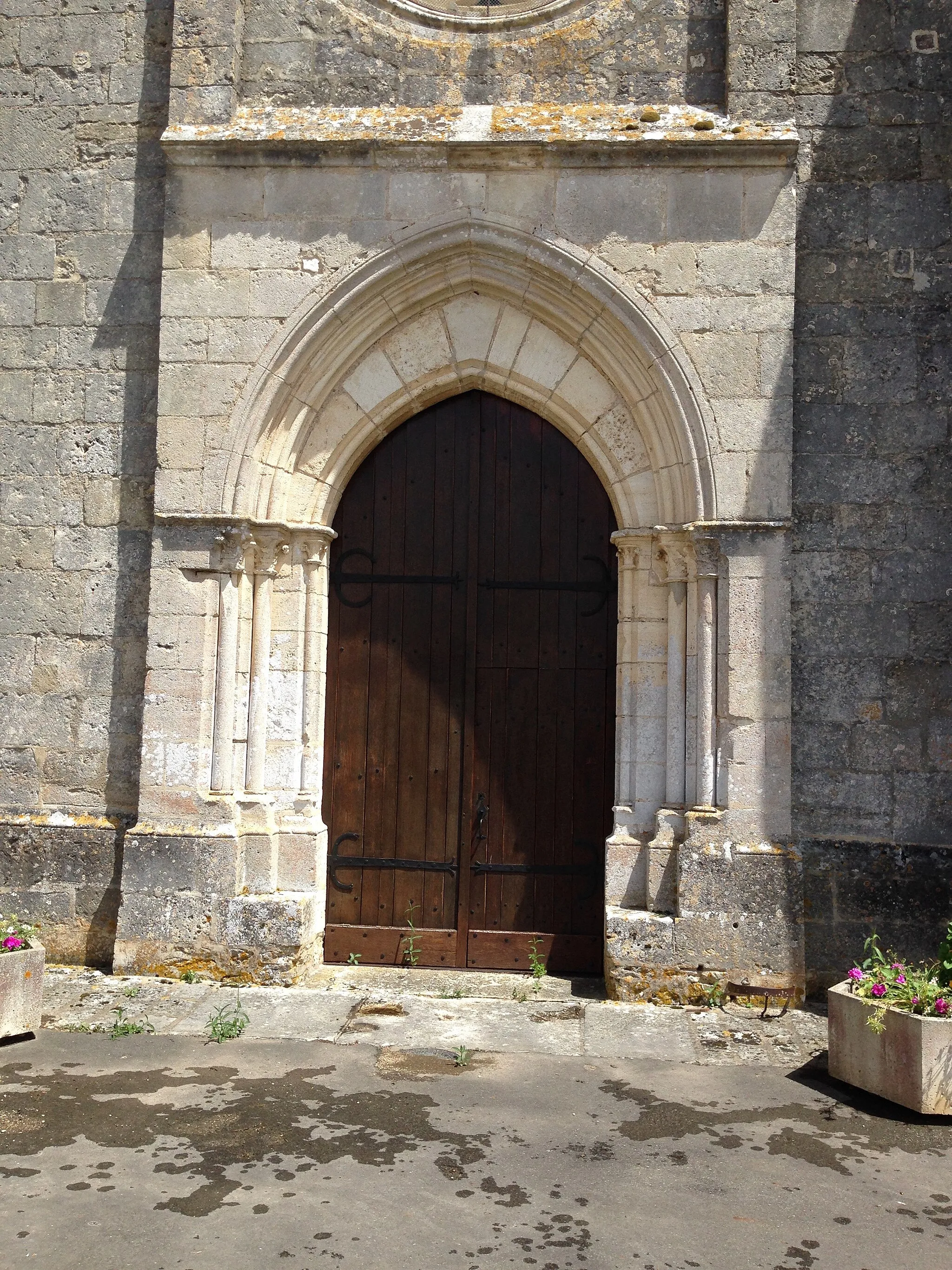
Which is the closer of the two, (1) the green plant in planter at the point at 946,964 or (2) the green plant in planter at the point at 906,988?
(2) the green plant in planter at the point at 906,988

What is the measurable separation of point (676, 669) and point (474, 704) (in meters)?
0.99

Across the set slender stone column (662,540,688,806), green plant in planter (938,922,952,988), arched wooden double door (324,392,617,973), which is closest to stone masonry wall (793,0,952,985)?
slender stone column (662,540,688,806)

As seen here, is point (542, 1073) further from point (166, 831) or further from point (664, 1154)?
point (166, 831)

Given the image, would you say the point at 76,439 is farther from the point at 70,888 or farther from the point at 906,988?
the point at 906,988

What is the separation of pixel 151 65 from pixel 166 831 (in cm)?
374

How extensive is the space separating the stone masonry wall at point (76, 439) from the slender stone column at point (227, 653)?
0.45 metres

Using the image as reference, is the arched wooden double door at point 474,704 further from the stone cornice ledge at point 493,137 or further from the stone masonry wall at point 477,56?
the stone masonry wall at point 477,56

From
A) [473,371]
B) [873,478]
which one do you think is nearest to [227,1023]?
[473,371]

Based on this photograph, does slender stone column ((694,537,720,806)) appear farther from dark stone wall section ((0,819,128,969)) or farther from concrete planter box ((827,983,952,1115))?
dark stone wall section ((0,819,128,969))

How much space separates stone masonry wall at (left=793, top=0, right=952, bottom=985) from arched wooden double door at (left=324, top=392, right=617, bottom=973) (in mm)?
996

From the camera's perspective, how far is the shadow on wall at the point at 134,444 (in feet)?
17.6

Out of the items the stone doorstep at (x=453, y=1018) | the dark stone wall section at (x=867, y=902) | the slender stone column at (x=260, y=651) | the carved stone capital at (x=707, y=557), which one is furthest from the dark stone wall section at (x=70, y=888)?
the dark stone wall section at (x=867, y=902)

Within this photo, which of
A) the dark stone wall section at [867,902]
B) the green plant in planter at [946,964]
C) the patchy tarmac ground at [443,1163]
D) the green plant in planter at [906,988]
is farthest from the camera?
the dark stone wall section at [867,902]

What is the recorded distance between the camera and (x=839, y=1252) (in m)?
2.80
